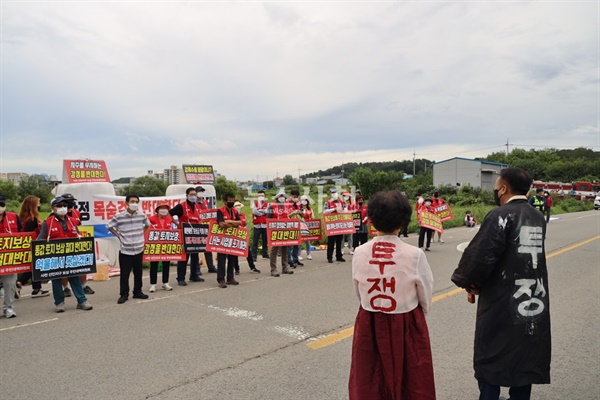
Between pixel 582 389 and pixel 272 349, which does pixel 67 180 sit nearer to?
pixel 272 349

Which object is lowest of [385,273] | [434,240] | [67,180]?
[434,240]

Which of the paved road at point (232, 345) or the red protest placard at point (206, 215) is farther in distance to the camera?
the red protest placard at point (206, 215)

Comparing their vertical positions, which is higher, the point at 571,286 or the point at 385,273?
the point at 385,273

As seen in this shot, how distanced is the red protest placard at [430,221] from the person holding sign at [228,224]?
6458 millimetres

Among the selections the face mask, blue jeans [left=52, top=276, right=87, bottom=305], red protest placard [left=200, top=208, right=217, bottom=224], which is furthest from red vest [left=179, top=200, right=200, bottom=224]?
blue jeans [left=52, top=276, right=87, bottom=305]

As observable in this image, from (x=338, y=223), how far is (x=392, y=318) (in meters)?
9.05

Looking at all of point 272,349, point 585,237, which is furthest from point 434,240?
point 272,349

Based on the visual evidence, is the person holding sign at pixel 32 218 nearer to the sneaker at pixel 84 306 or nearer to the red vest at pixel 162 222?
the sneaker at pixel 84 306

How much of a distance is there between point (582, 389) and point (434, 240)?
13.1 meters

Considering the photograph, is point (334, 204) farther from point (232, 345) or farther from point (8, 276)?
point (8, 276)

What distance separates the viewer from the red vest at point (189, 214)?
984cm

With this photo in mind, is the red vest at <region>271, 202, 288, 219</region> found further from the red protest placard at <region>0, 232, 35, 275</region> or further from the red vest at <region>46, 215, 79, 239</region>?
the red protest placard at <region>0, 232, 35, 275</region>

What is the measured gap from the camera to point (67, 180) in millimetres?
11711

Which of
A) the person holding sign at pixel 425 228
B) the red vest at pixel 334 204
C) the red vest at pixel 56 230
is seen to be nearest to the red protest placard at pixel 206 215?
the red vest at pixel 56 230
